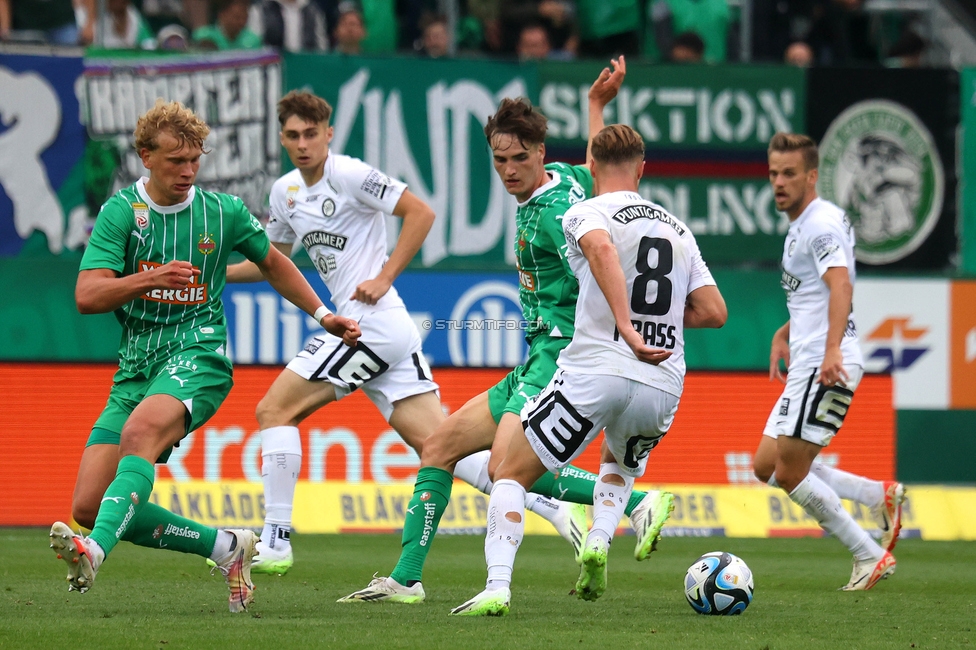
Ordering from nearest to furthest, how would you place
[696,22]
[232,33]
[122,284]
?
[122,284]
[232,33]
[696,22]

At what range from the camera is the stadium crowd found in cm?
1348

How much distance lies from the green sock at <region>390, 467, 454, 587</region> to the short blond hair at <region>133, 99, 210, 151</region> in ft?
6.01

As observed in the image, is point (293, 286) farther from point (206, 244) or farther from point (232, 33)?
point (232, 33)

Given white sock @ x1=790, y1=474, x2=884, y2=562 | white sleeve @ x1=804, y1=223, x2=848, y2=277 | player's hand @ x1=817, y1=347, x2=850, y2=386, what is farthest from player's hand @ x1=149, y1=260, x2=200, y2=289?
Answer: white sock @ x1=790, y1=474, x2=884, y2=562

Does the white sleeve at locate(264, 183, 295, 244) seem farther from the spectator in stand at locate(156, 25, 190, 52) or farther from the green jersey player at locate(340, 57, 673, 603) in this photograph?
the spectator in stand at locate(156, 25, 190, 52)

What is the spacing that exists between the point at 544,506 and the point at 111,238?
9.30 feet

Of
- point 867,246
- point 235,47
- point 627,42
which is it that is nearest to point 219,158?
point 235,47

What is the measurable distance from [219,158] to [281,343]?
175cm

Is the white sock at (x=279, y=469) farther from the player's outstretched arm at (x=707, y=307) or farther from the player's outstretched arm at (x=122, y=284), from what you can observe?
the player's outstretched arm at (x=707, y=307)

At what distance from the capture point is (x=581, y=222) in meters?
6.05

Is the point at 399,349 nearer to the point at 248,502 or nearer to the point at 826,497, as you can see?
the point at 826,497

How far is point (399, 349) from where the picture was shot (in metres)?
8.25

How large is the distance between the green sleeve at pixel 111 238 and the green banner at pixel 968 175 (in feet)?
32.7

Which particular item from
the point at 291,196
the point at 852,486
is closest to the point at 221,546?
the point at 291,196
